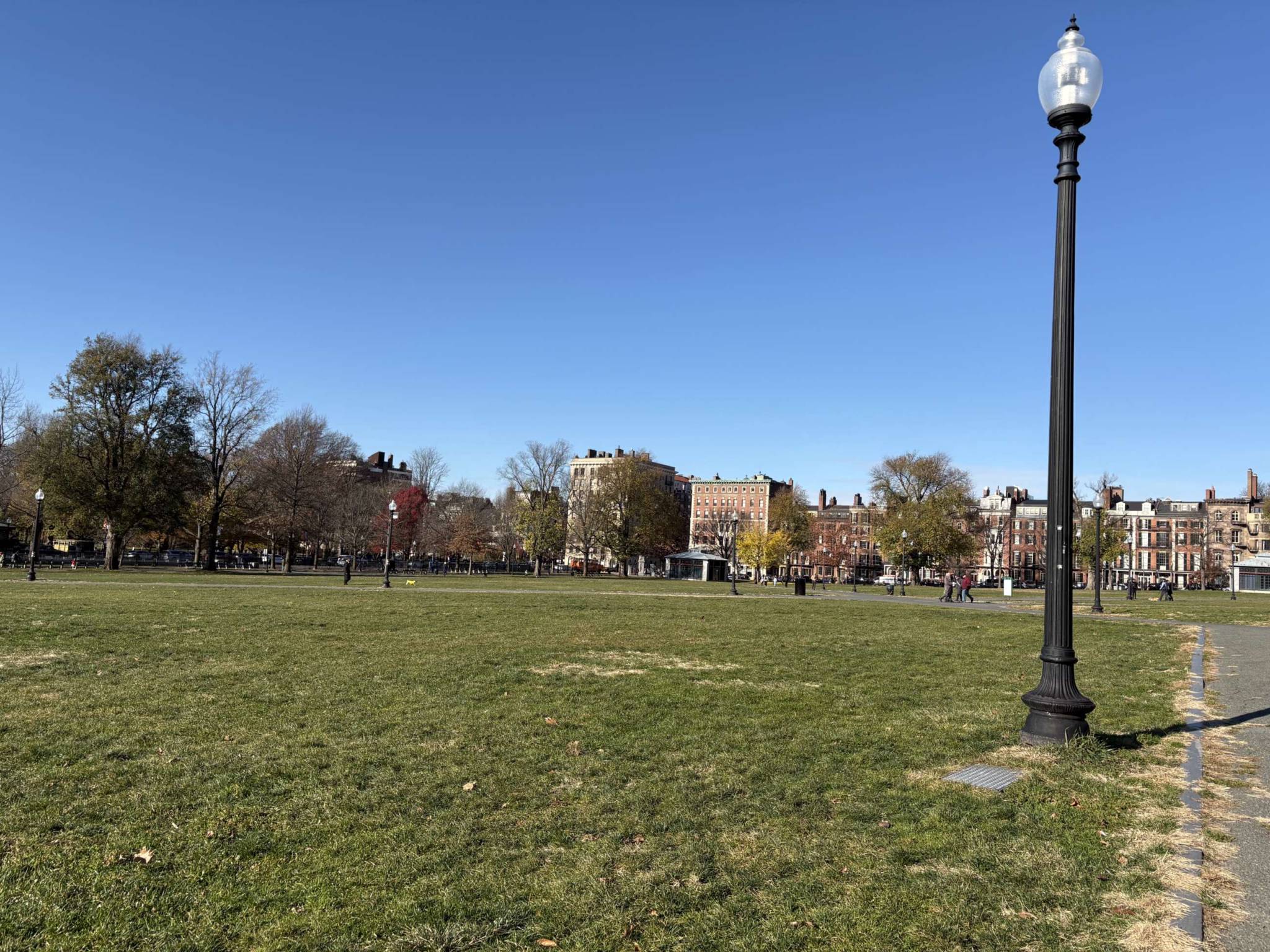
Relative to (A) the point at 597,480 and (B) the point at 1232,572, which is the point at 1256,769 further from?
(A) the point at 597,480

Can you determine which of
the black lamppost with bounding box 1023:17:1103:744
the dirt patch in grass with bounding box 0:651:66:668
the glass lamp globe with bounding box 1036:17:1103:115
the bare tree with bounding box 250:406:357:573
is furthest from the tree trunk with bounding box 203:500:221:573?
the glass lamp globe with bounding box 1036:17:1103:115

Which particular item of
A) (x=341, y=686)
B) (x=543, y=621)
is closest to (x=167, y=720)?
(x=341, y=686)

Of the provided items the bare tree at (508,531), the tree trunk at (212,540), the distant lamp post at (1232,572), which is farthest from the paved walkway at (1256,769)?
the bare tree at (508,531)

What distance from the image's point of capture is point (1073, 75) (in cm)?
770

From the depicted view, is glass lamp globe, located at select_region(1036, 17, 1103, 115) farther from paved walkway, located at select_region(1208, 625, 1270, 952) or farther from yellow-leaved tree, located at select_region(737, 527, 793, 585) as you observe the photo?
yellow-leaved tree, located at select_region(737, 527, 793, 585)

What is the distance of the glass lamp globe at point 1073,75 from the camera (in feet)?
25.2

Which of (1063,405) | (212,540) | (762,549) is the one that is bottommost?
(212,540)

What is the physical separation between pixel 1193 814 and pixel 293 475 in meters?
63.9

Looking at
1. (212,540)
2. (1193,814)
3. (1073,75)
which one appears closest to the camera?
(1193,814)

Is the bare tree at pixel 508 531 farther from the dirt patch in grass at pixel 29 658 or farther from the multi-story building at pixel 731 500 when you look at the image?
the dirt patch in grass at pixel 29 658

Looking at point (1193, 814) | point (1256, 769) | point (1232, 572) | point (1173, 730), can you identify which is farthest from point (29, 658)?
point (1232, 572)

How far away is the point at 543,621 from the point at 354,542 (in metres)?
52.9

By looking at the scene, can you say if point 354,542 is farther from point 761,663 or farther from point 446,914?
point 446,914

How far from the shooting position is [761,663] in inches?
537
